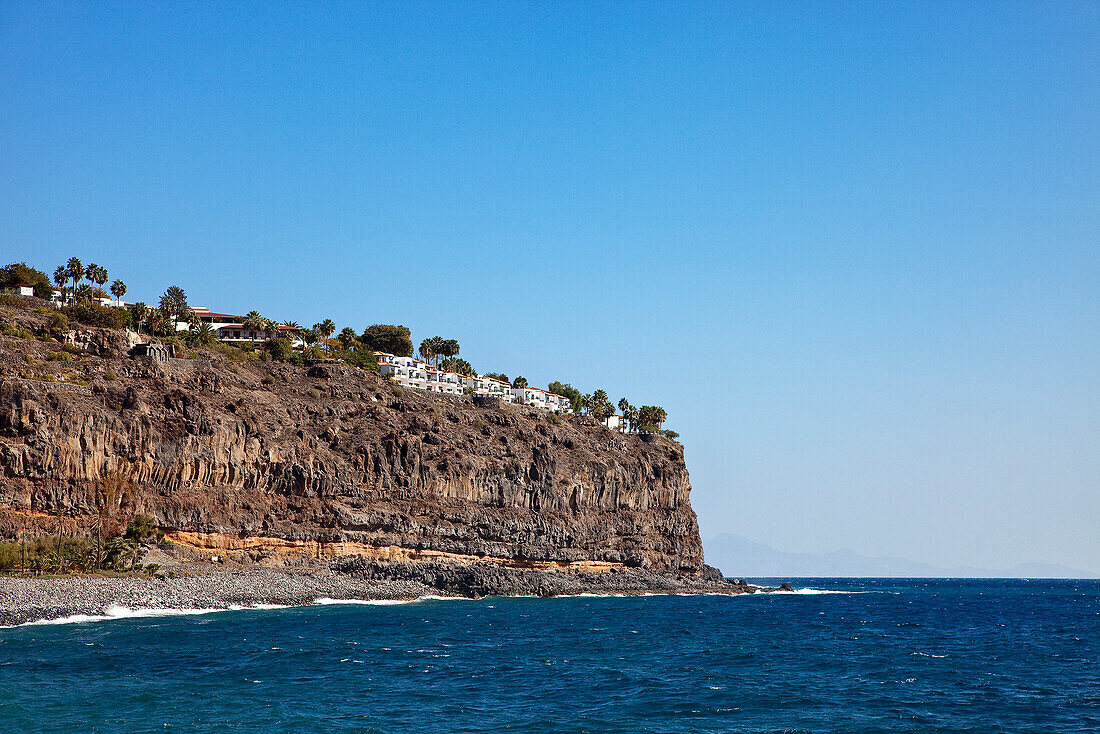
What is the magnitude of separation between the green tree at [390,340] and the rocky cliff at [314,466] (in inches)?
1273

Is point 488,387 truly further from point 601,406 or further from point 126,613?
point 126,613

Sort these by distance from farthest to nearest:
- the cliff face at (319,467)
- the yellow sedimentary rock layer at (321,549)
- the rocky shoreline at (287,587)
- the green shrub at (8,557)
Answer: the yellow sedimentary rock layer at (321,549), the cliff face at (319,467), the green shrub at (8,557), the rocky shoreline at (287,587)

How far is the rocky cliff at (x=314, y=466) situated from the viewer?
92875mm

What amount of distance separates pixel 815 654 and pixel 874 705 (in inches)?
792

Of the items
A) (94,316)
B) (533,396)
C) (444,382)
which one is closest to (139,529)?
(94,316)

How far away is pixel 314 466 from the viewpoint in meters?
113

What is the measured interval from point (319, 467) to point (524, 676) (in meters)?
69.5

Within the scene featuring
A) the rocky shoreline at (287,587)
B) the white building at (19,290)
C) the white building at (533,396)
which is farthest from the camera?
the white building at (533,396)

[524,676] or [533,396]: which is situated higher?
[533,396]

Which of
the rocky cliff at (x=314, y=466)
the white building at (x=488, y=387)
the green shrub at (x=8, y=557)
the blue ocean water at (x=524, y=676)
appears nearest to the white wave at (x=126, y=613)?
the blue ocean water at (x=524, y=676)

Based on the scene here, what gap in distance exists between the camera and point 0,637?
55.0 metres

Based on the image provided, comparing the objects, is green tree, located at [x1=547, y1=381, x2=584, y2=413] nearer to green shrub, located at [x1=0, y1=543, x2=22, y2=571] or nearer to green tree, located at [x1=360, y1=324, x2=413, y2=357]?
green tree, located at [x1=360, y1=324, x2=413, y2=357]

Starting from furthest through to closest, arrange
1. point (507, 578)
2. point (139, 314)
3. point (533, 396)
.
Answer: point (533, 396) < point (139, 314) < point (507, 578)

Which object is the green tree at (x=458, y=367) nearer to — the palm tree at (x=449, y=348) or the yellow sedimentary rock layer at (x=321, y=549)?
the palm tree at (x=449, y=348)
